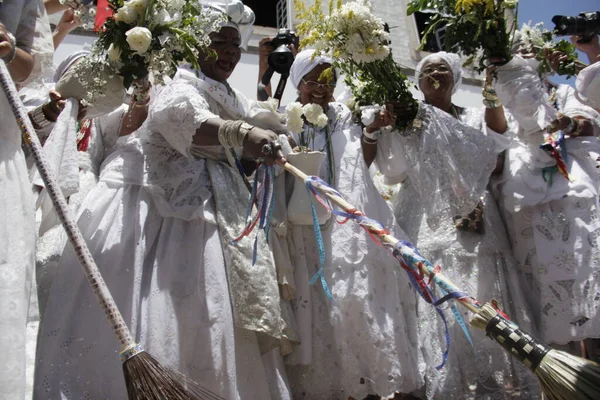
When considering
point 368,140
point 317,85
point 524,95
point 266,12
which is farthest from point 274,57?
point 266,12

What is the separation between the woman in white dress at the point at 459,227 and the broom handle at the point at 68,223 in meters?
1.98

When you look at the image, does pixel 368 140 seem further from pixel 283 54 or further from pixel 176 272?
pixel 176 272

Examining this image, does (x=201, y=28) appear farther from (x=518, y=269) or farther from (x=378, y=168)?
(x=518, y=269)

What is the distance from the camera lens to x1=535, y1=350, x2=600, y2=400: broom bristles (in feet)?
6.66

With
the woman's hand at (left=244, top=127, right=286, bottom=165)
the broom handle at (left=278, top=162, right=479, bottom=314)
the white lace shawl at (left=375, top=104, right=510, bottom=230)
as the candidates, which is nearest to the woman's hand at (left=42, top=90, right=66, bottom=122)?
the woman's hand at (left=244, top=127, right=286, bottom=165)

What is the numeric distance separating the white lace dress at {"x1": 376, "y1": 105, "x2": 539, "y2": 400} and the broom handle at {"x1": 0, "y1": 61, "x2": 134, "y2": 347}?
77.4 inches

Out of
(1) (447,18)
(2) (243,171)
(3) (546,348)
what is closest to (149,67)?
(2) (243,171)

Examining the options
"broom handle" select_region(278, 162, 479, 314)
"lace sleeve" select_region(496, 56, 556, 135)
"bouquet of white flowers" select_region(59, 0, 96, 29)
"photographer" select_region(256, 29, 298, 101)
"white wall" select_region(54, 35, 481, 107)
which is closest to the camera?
"broom handle" select_region(278, 162, 479, 314)

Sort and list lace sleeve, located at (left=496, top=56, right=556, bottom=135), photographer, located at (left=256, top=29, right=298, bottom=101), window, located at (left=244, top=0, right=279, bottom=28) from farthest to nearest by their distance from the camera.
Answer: window, located at (left=244, top=0, right=279, bottom=28) < photographer, located at (left=256, top=29, right=298, bottom=101) < lace sleeve, located at (left=496, top=56, right=556, bottom=135)

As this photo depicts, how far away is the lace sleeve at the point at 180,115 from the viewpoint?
3330 millimetres

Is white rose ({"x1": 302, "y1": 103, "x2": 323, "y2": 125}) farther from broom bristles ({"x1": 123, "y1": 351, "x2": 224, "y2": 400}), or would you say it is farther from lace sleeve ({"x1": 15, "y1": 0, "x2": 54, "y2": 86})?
broom bristles ({"x1": 123, "y1": 351, "x2": 224, "y2": 400})

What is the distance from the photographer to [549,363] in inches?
84.1

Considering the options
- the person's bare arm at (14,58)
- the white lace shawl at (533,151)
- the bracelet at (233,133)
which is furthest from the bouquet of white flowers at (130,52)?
the white lace shawl at (533,151)

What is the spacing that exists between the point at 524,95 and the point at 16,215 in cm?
295
